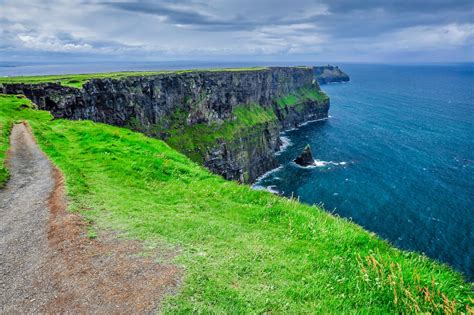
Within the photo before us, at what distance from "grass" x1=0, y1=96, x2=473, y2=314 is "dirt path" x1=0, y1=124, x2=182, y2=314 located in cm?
78

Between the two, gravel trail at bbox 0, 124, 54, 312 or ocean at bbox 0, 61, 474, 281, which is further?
ocean at bbox 0, 61, 474, 281

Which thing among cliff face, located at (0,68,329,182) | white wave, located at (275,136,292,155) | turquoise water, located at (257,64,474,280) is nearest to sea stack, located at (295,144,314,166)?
turquoise water, located at (257,64,474,280)

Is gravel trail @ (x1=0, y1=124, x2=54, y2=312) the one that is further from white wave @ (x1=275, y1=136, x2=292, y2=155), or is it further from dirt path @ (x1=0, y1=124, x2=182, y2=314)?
white wave @ (x1=275, y1=136, x2=292, y2=155)

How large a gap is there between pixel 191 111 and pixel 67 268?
335 ft

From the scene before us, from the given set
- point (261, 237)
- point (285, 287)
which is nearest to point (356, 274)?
point (285, 287)

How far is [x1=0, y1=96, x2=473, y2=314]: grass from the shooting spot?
10.9 m

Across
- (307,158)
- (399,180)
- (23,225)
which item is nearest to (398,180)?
(399,180)

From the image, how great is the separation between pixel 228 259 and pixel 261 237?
8.49 ft

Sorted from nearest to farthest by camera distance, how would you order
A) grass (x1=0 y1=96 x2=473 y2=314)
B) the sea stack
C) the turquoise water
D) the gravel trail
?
grass (x1=0 y1=96 x2=473 y2=314), the gravel trail, the turquoise water, the sea stack

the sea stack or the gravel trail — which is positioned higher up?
the gravel trail

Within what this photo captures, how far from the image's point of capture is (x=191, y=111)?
11238cm

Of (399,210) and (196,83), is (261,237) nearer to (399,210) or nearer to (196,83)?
(399,210)

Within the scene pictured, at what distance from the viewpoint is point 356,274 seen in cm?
1231

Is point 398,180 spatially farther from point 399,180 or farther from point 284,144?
point 284,144
